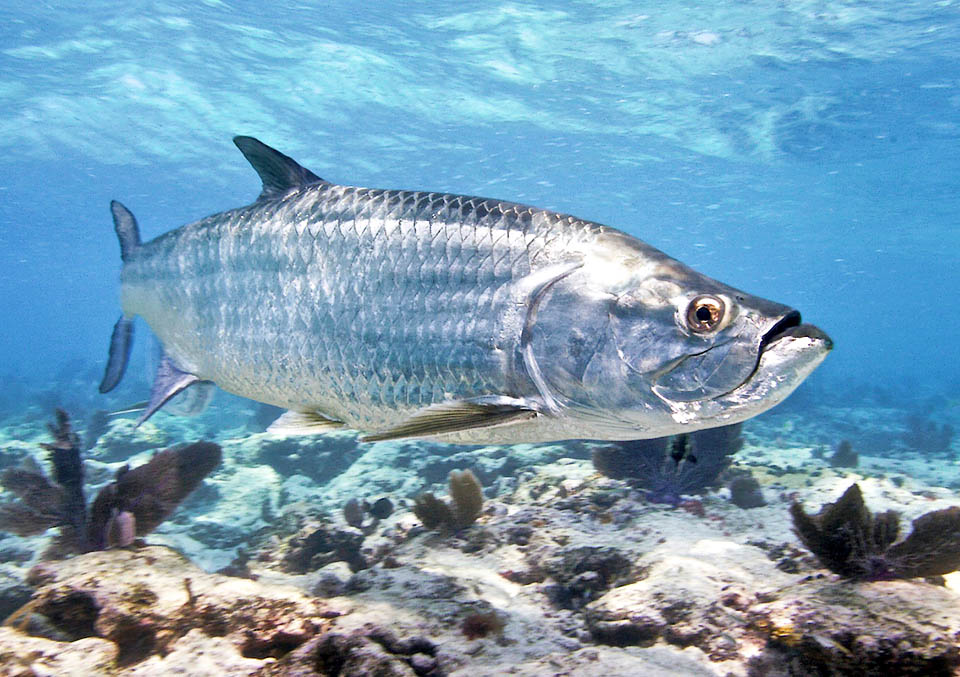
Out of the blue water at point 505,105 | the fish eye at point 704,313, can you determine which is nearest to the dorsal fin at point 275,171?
the fish eye at point 704,313

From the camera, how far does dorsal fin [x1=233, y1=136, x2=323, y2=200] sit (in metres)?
3.52

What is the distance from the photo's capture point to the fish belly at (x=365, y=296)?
8.54ft

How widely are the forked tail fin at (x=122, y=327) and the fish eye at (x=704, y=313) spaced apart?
401 cm

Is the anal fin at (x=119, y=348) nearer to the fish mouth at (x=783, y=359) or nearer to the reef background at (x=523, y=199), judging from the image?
the reef background at (x=523, y=199)

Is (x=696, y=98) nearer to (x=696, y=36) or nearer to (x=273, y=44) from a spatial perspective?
(x=696, y=36)

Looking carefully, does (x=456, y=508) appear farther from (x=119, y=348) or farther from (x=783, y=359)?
(x=783, y=359)

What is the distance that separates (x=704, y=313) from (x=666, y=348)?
199mm

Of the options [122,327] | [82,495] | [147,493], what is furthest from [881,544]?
[82,495]

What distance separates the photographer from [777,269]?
68.4 metres

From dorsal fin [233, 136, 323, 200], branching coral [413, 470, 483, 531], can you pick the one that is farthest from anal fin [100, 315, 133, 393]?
branching coral [413, 470, 483, 531]

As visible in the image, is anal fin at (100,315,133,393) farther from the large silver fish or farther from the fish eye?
the fish eye

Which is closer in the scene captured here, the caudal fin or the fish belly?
the fish belly

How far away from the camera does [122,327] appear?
14.7ft

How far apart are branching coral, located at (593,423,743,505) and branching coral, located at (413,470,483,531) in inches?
63.8
